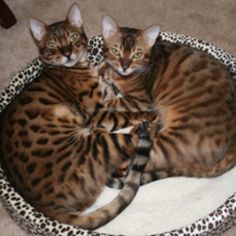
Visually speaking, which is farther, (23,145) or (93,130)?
(93,130)

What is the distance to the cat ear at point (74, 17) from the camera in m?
2.16

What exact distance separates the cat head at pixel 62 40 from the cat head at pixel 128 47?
13cm

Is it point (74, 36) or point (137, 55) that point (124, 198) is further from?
point (74, 36)

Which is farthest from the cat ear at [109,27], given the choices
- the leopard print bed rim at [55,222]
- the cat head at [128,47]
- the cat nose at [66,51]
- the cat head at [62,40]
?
the leopard print bed rim at [55,222]

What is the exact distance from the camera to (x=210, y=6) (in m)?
2.91

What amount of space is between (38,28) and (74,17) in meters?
0.17

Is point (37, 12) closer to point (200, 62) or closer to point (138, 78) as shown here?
point (138, 78)

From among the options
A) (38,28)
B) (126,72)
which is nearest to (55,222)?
(126,72)

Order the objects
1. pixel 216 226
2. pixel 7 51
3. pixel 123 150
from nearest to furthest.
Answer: pixel 216 226
pixel 123 150
pixel 7 51

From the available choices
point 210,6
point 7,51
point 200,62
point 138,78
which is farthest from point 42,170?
point 210,6

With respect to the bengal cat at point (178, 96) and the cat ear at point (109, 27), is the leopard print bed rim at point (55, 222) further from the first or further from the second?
the cat ear at point (109, 27)

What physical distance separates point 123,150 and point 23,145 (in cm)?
41

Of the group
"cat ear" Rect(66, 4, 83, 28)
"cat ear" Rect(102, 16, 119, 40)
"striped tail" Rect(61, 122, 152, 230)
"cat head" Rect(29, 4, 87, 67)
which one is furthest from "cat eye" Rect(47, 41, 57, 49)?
"striped tail" Rect(61, 122, 152, 230)

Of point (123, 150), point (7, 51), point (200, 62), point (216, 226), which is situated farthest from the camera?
point (7, 51)
